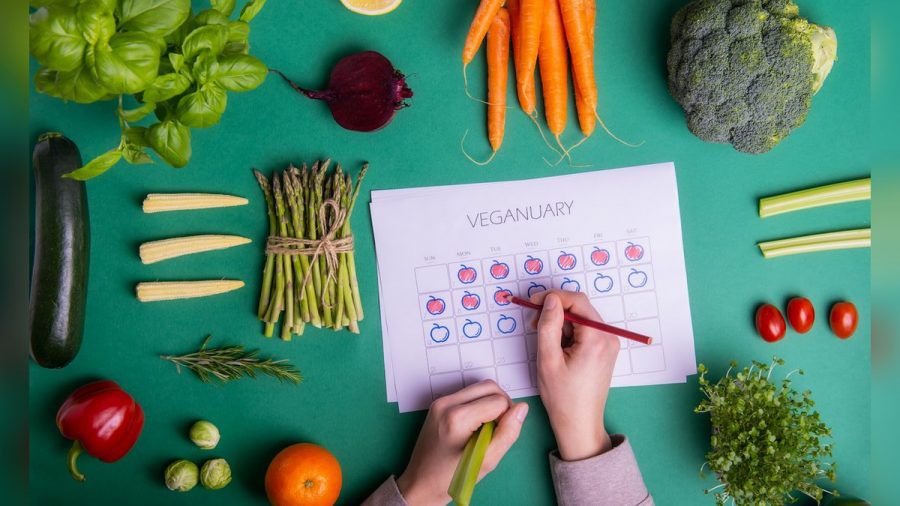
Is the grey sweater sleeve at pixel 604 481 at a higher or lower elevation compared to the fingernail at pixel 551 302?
lower

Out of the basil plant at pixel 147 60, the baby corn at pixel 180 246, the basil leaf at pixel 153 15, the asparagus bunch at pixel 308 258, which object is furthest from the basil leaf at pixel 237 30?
the baby corn at pixel 180 246

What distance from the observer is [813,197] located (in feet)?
A: 4.74

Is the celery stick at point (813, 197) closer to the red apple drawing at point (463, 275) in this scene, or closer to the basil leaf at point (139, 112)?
the red apple drawing at point (463, 275)

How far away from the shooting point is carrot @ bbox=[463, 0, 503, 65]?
1343mm

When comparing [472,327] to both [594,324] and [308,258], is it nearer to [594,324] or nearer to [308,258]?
[594,324]

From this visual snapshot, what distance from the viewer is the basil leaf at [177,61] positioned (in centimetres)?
108

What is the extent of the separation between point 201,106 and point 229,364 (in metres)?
0.59

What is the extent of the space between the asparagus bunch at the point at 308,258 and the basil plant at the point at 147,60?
0.26 meters

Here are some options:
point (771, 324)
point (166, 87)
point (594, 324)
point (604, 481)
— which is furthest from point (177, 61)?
point (771, 324)

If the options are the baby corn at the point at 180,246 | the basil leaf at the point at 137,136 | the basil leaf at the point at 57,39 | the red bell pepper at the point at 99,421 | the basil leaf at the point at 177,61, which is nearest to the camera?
the basil leaf at the point at 57,39

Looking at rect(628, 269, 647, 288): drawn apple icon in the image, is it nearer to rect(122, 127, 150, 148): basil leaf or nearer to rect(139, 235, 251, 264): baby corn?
rect(139, 235, 251, 264): baby corn

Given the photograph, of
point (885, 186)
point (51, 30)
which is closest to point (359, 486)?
point (51, 30)

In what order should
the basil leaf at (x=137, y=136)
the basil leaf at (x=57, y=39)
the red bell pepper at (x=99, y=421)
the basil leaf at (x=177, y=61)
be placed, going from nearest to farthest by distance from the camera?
the basil leaf at (x=57, y=39)
the basil leaf at (x=177, y=61)
the basil leaf at (x=137, y=136)
the red bell pepper at (x=99, y=421)

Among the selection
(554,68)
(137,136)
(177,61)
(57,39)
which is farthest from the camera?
(554,68)
